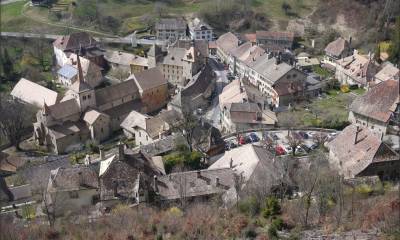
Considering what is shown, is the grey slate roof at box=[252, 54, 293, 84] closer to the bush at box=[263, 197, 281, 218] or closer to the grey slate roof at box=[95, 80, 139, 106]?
the grey slate roof at box=[95, 80, 139, 106]

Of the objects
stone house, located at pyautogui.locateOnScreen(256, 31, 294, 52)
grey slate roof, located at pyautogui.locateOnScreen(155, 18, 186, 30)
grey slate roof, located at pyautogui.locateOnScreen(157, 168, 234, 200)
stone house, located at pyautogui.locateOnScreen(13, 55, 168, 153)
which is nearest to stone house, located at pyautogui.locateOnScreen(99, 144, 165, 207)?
grey slate roof, located at pyautogui.locateOnScreen(157, 168, 234, 200)

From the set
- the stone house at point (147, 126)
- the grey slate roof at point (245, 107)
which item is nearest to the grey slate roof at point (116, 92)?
the stone house at point (147, 126)

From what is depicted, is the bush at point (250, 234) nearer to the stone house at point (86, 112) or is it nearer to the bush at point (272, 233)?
the bush at point (272, 233)

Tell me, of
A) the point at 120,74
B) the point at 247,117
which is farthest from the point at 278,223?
the point at 120,74

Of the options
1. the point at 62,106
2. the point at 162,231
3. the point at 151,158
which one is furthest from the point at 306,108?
the point at 162,231

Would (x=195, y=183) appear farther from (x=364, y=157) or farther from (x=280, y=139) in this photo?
(x=280, y=139)

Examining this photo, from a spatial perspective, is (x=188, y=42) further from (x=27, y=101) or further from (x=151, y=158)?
(x=151, y=158)
